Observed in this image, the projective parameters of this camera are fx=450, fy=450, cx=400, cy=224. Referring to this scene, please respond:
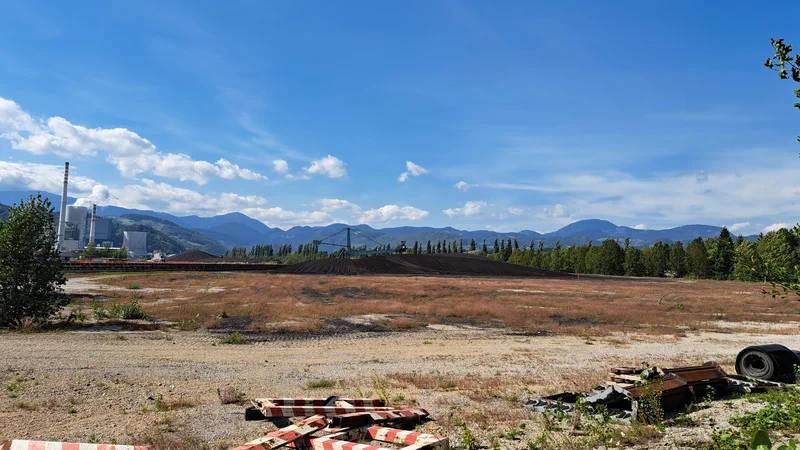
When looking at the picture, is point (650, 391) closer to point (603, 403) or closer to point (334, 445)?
point (603, 403)

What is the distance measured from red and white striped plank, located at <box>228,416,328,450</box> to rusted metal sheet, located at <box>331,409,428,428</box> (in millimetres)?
310

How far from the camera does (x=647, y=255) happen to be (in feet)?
414

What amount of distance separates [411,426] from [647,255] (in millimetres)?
135496

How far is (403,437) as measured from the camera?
8227mm

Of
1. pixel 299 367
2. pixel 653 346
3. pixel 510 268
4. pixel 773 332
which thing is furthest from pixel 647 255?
pixel 299 367

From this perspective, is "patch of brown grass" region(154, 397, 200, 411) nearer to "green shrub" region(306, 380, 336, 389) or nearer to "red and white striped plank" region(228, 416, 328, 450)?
"green shrub" region(306, 380, 336, 389)

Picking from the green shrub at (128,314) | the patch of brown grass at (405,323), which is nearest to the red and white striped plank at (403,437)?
the patch of brown grass at (405,323)

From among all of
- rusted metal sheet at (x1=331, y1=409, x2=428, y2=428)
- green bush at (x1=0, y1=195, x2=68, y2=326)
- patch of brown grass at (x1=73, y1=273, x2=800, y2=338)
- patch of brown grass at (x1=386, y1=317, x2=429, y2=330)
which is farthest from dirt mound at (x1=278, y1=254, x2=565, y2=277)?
rusted metal sheet at (x1=331, y1=409, x2=428, y2=428)

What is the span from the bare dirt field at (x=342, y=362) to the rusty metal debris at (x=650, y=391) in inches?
21.9

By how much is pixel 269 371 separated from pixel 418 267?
8894 cm

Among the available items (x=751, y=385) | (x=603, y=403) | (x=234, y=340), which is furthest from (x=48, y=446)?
(x=234, y=340)

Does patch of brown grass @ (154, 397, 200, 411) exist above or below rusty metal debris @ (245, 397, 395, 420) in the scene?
below

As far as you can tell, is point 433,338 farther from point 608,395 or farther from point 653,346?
point 608,395

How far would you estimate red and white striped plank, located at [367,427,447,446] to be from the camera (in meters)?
7.88
